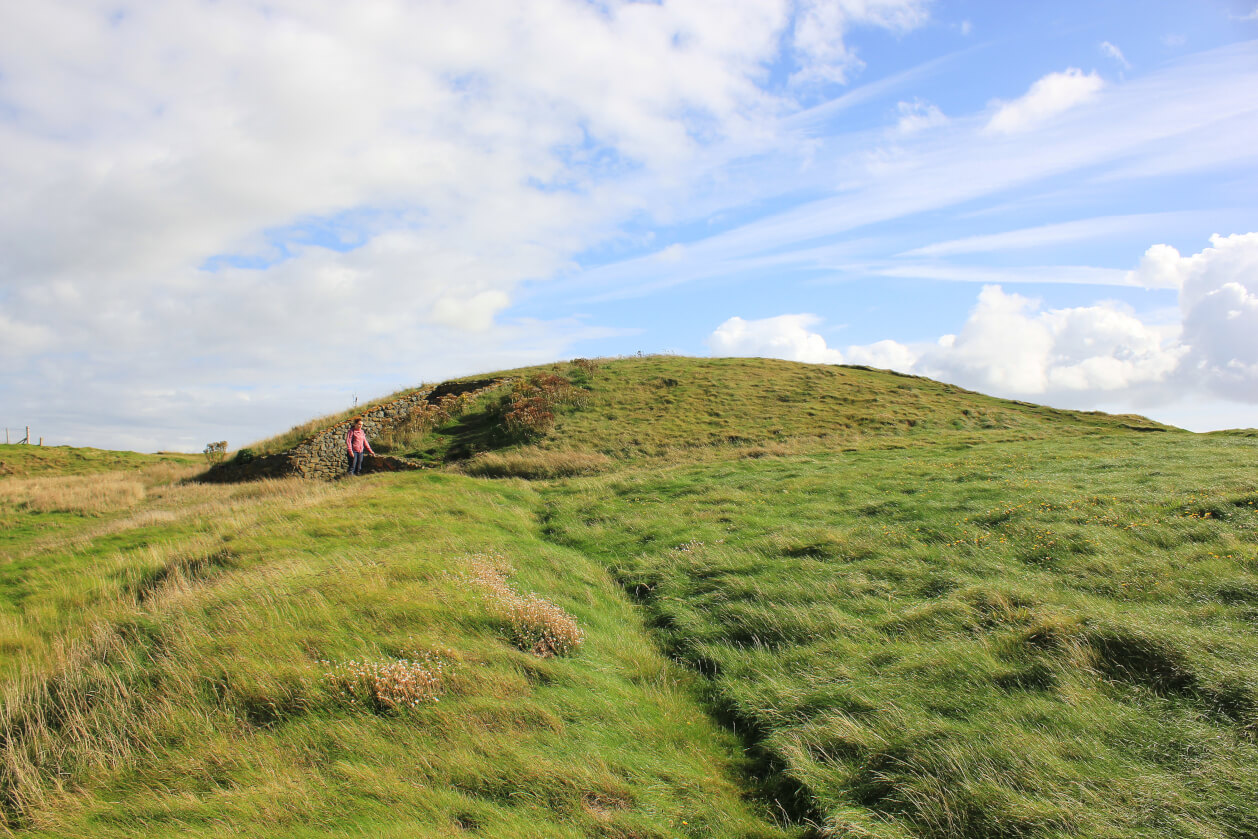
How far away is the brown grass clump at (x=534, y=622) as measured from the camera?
7.53 metres

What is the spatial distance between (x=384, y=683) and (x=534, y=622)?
2302mm

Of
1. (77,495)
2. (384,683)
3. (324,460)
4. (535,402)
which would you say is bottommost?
(384,683)

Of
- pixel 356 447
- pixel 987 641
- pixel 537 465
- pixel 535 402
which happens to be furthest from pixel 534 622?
pixel 535 402

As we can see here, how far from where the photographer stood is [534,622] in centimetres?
782

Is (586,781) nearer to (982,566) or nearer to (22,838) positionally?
(22,838)

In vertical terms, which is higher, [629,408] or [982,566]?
[629,408]

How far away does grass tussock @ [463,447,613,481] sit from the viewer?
978 inches

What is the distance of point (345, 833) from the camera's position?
4.18m

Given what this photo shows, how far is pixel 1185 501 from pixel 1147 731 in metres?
8.72

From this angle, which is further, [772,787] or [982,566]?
[982,566]

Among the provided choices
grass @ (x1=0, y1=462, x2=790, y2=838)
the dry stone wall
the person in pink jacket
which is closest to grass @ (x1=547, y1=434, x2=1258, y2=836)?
grass @ (x1=0, y1=462, x2=790, y2=838)

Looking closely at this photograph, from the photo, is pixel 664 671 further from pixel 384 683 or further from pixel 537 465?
pixel 537 465

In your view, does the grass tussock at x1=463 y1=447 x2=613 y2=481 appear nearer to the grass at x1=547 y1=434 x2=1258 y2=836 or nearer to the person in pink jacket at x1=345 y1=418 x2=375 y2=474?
the person in pink jacket at x1=345 y1=418 x2=375 y2=474

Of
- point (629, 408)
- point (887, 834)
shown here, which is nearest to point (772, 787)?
Answer: point (887, 834)
